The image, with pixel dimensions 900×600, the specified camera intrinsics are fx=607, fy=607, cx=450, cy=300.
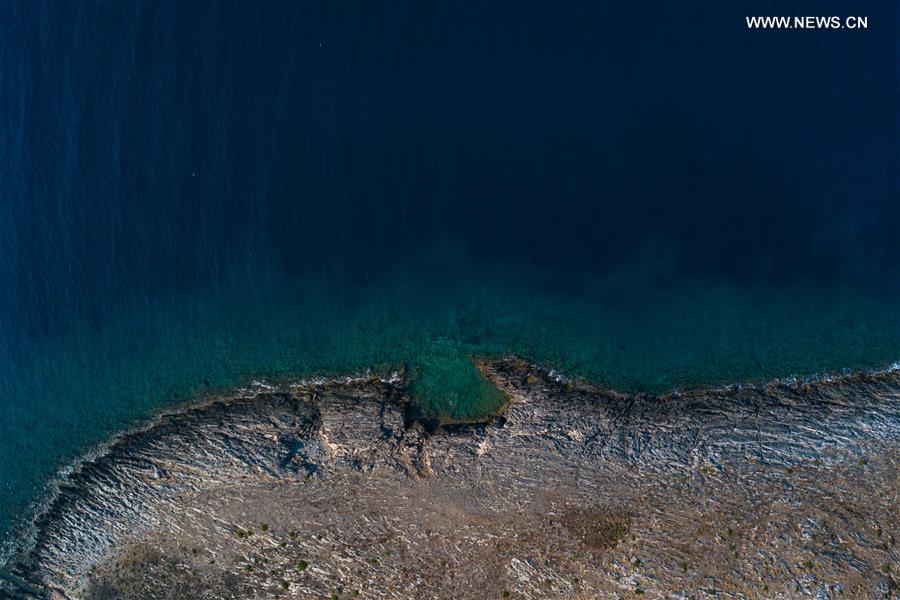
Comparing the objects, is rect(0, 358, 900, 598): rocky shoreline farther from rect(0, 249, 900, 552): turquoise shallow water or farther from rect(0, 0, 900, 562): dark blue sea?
rect(0, 0, 900, 562): dark blue sea

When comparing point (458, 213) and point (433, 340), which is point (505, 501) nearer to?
point (433, 340)

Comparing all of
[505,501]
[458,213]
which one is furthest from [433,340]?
[505,501]

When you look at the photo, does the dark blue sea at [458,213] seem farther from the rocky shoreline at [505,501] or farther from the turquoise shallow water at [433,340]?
the rocky shoreline at [505,501]

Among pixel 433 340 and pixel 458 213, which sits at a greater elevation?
pixel 458 213

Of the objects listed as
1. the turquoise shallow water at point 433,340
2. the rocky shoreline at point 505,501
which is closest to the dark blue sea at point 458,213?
the turquoise shallow water at point 433,340

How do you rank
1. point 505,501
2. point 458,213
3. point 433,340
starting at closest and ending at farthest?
point 505,501, point 433,340, point 458,213
